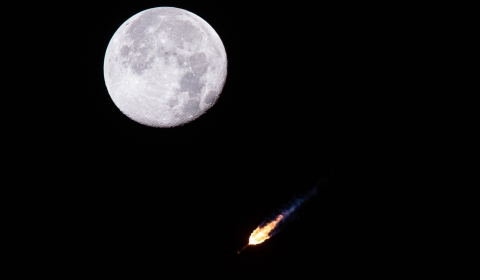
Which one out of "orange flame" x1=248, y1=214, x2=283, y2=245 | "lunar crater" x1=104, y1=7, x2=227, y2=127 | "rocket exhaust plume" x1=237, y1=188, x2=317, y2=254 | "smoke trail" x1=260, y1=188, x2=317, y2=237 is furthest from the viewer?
"smoke trail" x1=260, y1=188, x2=317, y2=237

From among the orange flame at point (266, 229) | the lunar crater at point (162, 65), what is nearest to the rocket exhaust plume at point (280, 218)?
the orange flame at point (266, 229)

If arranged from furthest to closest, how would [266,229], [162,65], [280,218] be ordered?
[280,218] < [266,229] < [162,65]

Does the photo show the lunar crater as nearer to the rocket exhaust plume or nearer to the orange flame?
the orange flame

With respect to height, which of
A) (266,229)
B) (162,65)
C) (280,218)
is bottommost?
(266,229)

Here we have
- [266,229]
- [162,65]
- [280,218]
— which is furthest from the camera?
[280,218]

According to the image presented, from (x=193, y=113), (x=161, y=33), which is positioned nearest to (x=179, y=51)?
(x=161, y=33)

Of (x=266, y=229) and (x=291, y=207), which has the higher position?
(x=291, y=207)

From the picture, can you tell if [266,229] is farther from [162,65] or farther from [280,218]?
[162,65]

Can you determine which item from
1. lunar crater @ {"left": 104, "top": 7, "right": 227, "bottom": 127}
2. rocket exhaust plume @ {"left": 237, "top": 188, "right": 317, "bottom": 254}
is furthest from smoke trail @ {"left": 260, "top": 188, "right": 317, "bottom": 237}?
lunar crater @ {"left": 104, "top": 7, "right": 227, "bottom": 127}

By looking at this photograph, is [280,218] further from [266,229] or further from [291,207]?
[266,229]

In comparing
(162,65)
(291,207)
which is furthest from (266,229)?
(162,65)

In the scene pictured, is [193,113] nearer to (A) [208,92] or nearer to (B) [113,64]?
(A) [208,92]

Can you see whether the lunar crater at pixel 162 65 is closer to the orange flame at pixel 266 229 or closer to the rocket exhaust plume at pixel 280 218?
the orange flame at pixel 266 229

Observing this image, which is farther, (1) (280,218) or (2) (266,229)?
(1) (280,218)
